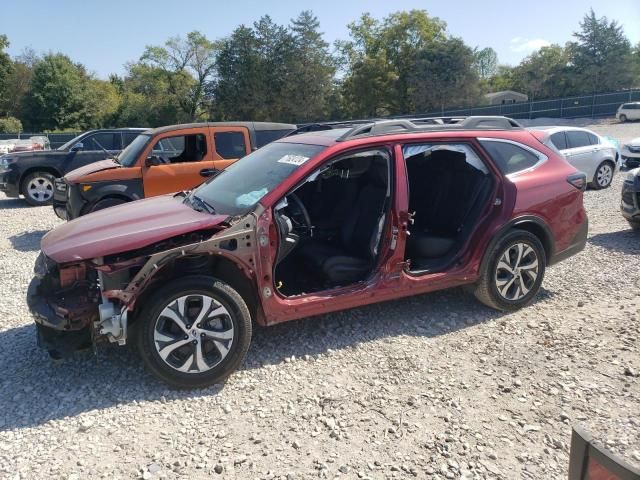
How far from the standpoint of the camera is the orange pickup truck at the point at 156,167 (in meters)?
8.05

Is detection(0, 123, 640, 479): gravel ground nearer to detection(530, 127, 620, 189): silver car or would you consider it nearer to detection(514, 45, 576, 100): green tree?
detection(530, 127, 620, 189): silver car

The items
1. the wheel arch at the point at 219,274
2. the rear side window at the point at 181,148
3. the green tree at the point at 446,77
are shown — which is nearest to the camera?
the wheel arch at the point at 219,274

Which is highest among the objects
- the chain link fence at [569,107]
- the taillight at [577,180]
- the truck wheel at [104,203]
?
the chain link fence at [569,107]

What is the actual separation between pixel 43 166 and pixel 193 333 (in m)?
10.1

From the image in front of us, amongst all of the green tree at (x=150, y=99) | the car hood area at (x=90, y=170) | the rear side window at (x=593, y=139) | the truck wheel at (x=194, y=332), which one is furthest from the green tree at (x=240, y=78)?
the truck wheel at (x=194, y=332)

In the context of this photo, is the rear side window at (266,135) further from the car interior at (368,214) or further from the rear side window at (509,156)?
the rear side window at (509,156)

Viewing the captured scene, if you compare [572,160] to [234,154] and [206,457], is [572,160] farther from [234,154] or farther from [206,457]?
[206,457]

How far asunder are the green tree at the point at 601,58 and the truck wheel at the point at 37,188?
55.3m

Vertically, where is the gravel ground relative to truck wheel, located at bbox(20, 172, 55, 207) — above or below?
below

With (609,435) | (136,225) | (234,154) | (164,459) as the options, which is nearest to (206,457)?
(164,459)

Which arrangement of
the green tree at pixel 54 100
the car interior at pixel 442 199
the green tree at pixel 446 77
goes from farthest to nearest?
1. the green tree at pixel 54 100
2. the green tree at pixel 446 77
3. the car interior at pixel 442 199

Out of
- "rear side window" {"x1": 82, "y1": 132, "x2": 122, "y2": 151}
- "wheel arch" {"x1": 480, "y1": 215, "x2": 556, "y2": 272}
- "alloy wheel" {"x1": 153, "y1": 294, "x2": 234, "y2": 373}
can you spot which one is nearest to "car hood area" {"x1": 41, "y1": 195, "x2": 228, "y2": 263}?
"alloy wheel" {"x1": 153, "y1": 294, "x2": 234, "y2": 373}

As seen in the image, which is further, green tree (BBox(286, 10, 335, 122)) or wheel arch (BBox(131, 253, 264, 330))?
green tree (BBox(286, 10, 335, 122))

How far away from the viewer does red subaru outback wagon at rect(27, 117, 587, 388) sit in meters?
3.48
